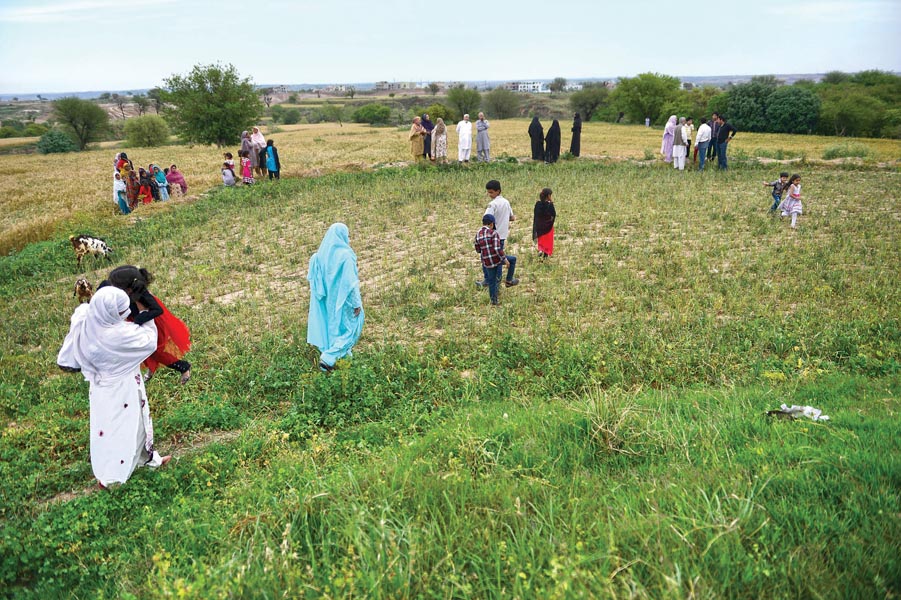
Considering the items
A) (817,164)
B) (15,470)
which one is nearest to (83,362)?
(15,470)

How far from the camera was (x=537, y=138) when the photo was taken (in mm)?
20172

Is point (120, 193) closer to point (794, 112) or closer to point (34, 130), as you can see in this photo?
point (794, 112)

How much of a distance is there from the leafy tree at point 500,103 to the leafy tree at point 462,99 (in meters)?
5.23

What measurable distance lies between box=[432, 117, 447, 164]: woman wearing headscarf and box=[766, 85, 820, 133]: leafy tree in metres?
43.1

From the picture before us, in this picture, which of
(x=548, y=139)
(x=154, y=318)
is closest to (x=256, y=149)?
(x=548, y=139)

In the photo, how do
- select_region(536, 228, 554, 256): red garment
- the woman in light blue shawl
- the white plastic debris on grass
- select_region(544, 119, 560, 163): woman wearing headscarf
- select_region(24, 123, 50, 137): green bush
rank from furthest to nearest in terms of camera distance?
select_region(24, 123, 50, 137): green bush → select_region(544, 119, 560, 163): woman wearing headscarf → select_region(536, 228, 554, 256): red garment → the woman in light blue shawl → the white plastic debris on grass

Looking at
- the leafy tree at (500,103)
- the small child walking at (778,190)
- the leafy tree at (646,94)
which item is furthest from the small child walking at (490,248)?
the leafy tree at (500,103)

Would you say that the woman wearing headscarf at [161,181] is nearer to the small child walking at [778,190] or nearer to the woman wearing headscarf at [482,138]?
the woman wearing headscarf at [482,138]

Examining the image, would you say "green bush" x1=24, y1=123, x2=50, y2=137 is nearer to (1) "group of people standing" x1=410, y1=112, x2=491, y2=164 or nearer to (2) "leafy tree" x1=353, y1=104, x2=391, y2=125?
(2) "leafy tree" x1=353, y1=104, x2=391, y2=125

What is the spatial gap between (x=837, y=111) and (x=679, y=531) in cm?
5699

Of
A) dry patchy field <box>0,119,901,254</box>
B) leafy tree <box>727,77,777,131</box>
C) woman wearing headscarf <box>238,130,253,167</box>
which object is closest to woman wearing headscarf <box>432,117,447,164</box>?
dry patchy field <box>0,119,901,254</box>

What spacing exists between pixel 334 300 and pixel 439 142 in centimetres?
1416

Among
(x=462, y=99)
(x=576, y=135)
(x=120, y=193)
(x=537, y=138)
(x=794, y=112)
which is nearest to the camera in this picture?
(x=120, y=193)

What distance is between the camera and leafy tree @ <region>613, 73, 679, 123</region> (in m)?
67.1
